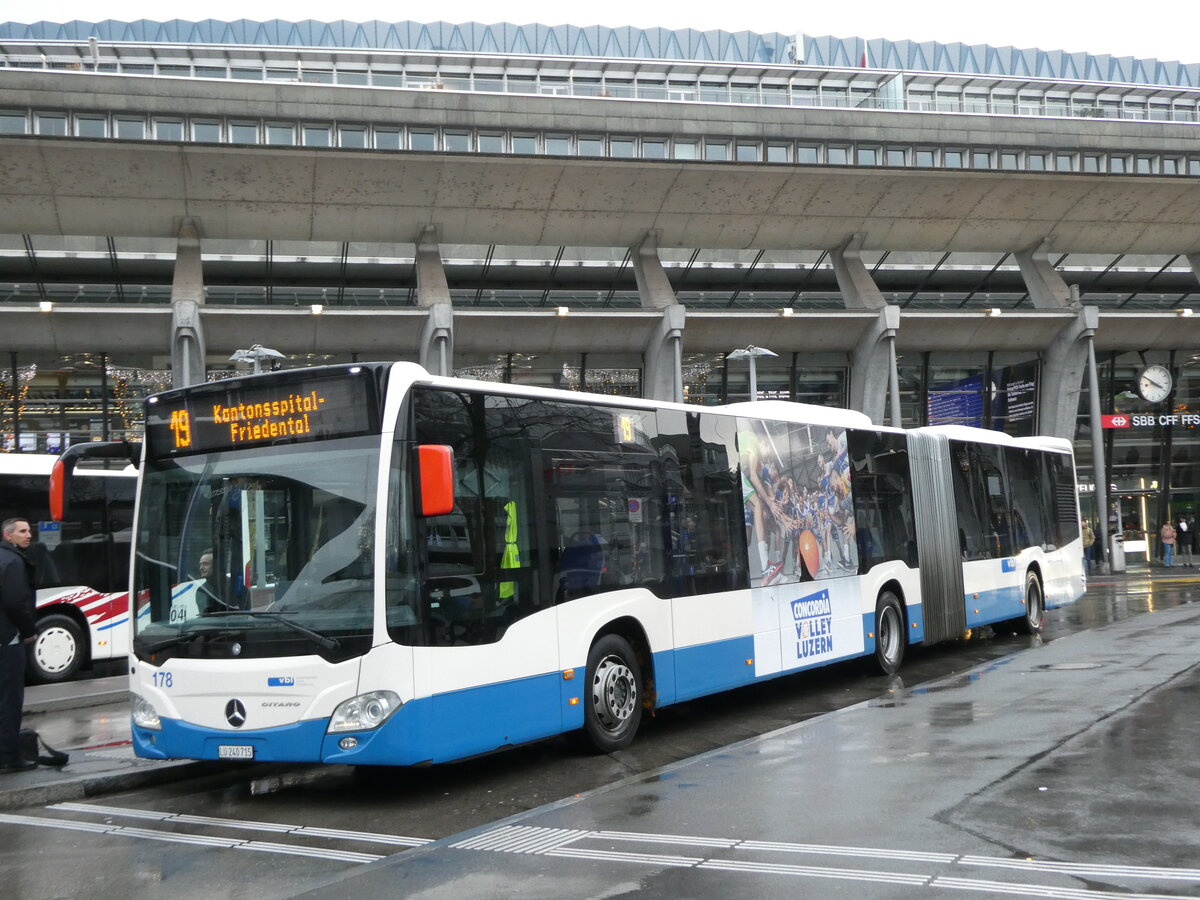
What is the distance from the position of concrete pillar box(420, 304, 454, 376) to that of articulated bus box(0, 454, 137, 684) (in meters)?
12.8

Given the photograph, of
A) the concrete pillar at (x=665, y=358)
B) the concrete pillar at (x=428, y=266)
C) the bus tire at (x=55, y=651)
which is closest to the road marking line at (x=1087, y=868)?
the bus tire at (x=55, y=651)

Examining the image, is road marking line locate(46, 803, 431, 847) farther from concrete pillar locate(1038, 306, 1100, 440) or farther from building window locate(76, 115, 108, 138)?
concrete pillar locate(1038, 306, 1100, 440)

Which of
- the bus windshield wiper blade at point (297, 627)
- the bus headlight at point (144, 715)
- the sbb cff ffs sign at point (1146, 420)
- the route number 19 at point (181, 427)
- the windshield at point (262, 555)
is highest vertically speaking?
the sbb cff ffs sign at point (1146, 420)

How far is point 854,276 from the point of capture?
1384 inches

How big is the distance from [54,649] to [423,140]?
17866 millimetres

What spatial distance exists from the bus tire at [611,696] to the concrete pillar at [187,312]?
65.6 feet

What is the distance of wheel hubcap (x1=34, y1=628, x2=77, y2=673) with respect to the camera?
52.5 feet

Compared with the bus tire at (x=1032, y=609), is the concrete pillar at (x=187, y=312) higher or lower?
higher

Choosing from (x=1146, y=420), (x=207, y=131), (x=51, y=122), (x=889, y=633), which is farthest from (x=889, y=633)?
(x=1146, y=420)

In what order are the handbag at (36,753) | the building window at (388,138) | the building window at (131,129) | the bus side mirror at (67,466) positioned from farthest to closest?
the building window at (388,138), the building window at (131,129), the handbag at (36,753), the bus side mirror at (67,466)

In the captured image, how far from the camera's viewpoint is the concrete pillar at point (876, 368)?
33.8 m

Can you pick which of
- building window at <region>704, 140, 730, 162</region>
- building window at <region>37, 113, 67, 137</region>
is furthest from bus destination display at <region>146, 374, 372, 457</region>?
building window at <region>704, 140, 730, 162</region>

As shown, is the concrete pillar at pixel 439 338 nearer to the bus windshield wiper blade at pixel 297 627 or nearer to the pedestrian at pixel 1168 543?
the bus windshield wiper blade at pixel 297 627

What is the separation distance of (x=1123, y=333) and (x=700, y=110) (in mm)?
16645
